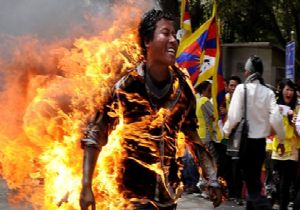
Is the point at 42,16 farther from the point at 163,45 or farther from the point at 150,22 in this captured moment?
the point at 163,45

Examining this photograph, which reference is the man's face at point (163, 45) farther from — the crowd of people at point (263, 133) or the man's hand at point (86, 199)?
the crowd of people at point (263, 133)

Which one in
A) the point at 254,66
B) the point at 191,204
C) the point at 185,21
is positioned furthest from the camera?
the point at 185,21

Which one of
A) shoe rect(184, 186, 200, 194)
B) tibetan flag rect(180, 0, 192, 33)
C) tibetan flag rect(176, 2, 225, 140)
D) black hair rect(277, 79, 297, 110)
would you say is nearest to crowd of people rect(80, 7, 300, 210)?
black hair rect(277, 79, 297, 110)

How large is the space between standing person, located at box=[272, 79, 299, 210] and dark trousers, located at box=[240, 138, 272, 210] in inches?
29.8

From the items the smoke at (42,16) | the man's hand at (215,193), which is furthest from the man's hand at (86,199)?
the smoke at (42,16)

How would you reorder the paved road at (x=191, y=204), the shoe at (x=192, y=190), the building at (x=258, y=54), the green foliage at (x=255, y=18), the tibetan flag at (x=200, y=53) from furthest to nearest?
1. the green foliage at (x=255, y=18)
2. the building at (x=258, y=54)
3. the shoe at (x=192, y=190)
4. the tibetan flag at (x=200, y=53)
5. the paved road at (x=191, y=204)

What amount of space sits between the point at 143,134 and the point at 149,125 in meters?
0.06

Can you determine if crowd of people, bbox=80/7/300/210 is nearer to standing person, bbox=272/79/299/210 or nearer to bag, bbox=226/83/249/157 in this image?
bag, bbox=226/83/249/157

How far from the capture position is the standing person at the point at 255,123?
637cm

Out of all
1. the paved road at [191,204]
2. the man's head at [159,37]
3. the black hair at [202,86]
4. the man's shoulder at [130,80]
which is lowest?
the paved road at [191,204]

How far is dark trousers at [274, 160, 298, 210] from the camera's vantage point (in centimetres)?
705

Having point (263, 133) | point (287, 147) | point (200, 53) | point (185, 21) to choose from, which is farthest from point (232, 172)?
point (263, 133)

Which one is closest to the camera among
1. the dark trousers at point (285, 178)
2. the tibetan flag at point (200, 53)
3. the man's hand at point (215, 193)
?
the man's hand at point (215, 193)

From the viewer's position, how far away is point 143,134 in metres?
3.37
